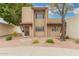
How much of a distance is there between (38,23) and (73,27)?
929 mm

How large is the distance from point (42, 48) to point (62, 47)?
20.6 inches

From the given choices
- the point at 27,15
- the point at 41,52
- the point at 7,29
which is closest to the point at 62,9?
the point at 27,15

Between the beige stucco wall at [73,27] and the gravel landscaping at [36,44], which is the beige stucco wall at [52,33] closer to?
the gravel landscaping at [36,44]

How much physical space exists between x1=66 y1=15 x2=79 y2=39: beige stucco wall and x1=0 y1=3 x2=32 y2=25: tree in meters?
1.14

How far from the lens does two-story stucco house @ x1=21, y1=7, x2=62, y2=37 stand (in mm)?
12070

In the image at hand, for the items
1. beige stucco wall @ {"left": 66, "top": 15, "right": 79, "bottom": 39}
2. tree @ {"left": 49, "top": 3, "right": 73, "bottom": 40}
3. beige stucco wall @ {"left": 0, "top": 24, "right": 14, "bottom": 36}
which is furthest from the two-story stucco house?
beige stucco wall @ {"left": 0, "top": 24, "right": 14, "bottom": 36}

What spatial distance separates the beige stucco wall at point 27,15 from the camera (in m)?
12.1

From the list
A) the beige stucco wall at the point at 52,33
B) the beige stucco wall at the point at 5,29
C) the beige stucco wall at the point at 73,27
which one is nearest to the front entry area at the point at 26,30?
the beige stucco wall at the point at 5,29

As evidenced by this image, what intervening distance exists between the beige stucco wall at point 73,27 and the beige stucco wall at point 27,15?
97cm

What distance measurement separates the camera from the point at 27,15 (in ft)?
39.6

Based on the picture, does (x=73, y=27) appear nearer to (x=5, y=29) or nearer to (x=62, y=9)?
(x=62, y=9)

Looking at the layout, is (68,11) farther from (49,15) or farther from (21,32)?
(21,32)

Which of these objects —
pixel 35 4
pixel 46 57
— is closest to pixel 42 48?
pixel 46 57

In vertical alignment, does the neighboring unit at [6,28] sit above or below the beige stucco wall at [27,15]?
below
